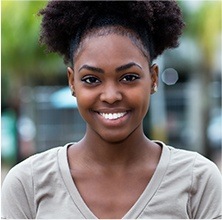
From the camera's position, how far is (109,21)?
2859mm

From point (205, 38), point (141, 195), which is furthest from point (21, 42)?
point (141, 195)

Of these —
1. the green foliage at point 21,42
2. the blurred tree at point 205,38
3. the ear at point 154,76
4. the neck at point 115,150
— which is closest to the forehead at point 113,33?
the ear at point 154,76

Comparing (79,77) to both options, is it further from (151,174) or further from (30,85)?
(30,85)

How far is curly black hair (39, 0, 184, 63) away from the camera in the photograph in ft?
9.40

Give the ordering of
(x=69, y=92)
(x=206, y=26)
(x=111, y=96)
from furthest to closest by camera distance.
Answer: (x=69, y=92)
(x=206, y=26)
(x=111, y=96)

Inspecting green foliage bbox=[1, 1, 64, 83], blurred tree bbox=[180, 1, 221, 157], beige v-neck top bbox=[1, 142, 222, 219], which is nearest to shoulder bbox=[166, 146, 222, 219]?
beige v-neck top bbox=[1, 142, 222, 219]

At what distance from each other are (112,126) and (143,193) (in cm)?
31

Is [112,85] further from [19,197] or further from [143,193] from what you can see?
[19,197]

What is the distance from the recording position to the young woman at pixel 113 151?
9.13 feet

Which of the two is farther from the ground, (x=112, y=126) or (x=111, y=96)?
(x=111, y=96)

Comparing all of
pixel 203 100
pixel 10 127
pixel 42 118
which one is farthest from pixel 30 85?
pixel 203 100

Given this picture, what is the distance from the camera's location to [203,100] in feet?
55.9

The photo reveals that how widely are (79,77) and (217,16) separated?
13240 millimetres

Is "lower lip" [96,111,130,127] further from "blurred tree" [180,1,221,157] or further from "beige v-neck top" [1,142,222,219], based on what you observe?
"blurred tree" [180,1,221,157]
